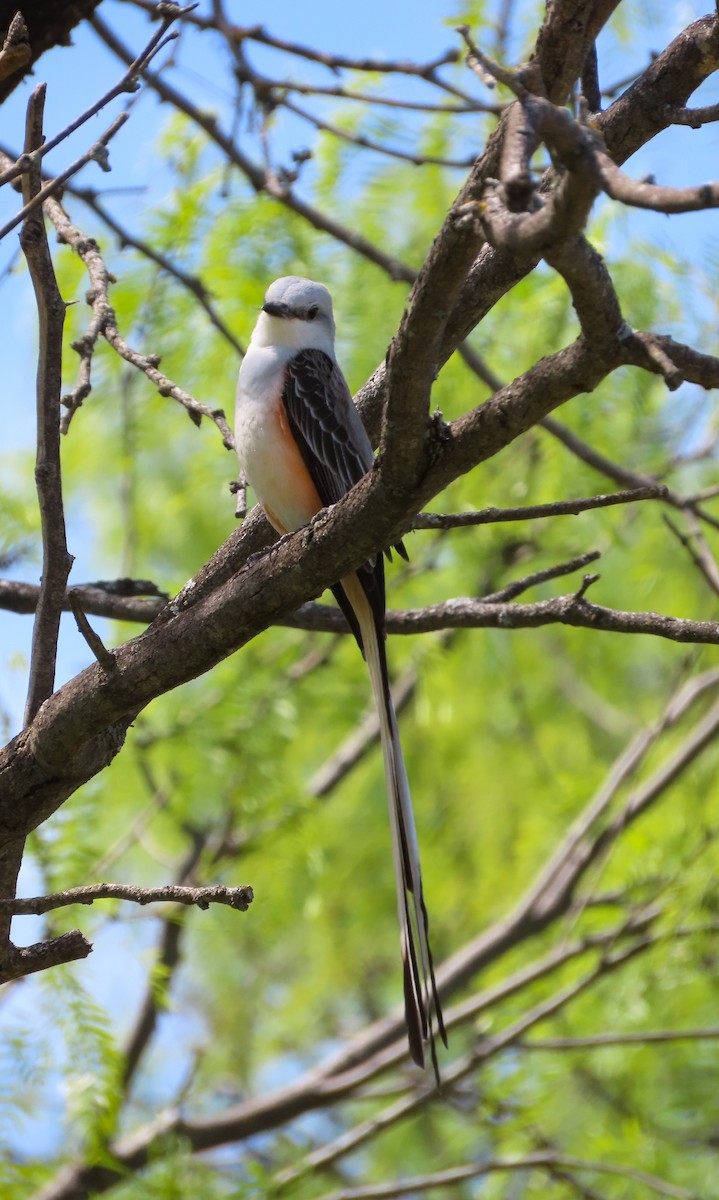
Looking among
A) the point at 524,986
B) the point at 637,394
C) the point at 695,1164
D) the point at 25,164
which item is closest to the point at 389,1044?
the point at 524,986

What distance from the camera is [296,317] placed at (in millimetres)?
4453

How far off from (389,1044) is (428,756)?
A: 2532 mm

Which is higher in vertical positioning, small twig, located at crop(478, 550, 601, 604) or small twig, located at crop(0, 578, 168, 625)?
small twig, located at crop(0, 578, 168, 625)

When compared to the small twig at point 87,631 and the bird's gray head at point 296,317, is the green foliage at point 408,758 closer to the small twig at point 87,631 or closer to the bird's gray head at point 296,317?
the bird's gray head at point 296,317

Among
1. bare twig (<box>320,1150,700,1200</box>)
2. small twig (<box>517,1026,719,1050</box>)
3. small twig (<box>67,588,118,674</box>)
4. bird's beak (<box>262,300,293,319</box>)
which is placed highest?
bird's beak (<box>262,300,293,319</box>)

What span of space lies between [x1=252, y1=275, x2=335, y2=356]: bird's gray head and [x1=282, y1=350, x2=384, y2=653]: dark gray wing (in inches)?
16.6

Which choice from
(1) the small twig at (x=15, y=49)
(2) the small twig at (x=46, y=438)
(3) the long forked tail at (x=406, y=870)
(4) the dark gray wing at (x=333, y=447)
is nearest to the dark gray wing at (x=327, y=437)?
(4) the dark gray wing at (x=333, y=447)

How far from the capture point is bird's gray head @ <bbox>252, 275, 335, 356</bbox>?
439 centimetres

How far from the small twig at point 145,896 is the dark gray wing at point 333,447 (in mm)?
1670

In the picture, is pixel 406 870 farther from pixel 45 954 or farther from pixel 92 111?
pixel 92 111

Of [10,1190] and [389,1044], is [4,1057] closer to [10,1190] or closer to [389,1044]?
[10,1190]

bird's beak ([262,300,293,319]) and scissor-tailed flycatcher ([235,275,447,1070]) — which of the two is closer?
scissor-tailed flycatcher ([235,275,447,1070])

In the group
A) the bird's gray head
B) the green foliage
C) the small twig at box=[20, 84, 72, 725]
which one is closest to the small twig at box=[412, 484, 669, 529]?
the small twig at box=[20, 84, 72, 725]

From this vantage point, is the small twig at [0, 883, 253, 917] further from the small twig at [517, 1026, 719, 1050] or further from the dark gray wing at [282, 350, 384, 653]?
the small twig at [517, 1026, 719, 1050]
